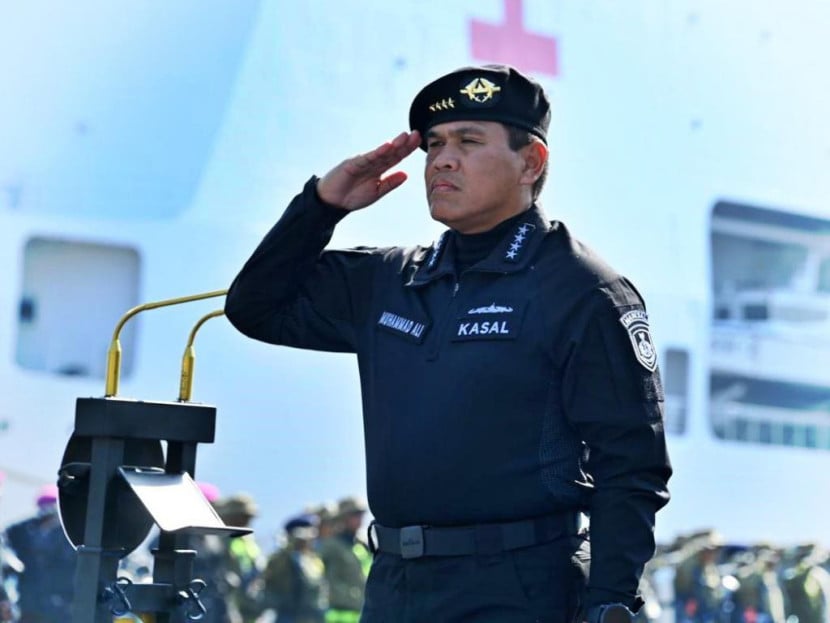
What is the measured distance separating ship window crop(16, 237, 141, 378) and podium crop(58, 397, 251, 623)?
775 cm

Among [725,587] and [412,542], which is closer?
[412,542]

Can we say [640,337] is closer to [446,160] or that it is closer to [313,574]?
[446,160]

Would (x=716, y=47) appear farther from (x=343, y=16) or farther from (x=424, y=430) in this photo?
(x=424, y=430)

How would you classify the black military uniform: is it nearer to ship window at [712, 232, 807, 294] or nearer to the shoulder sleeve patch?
the shoulder sleeve patch

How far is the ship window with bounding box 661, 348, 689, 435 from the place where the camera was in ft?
43.7

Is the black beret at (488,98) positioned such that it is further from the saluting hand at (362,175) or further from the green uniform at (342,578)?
the green uniform at (342,578)

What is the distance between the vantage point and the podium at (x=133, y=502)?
213 cm

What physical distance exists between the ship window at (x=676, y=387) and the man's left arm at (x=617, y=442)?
11141 mm

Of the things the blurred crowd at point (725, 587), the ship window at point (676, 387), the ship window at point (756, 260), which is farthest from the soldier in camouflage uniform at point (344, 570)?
the ship window at point (756, 260)

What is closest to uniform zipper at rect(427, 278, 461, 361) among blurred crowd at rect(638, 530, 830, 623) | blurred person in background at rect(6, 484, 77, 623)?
blurred person in background at rect(6, 484, 77, 623)

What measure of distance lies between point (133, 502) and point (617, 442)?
2.08 feet

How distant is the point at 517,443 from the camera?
6.91ft

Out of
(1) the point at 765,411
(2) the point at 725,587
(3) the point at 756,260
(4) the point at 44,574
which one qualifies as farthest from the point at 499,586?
(3) the point at 756,260

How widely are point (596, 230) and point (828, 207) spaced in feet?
9.55
